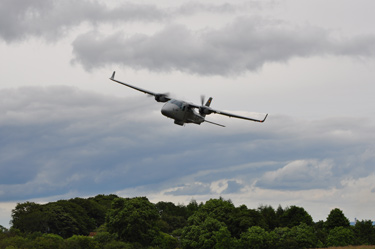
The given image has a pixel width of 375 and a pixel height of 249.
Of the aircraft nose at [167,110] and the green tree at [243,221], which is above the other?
the aircraft nose at [167,110]

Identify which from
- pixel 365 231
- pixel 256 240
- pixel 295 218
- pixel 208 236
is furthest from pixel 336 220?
pixel 208 236

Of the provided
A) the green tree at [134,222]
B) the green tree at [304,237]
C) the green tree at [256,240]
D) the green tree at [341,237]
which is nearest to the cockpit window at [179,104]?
the green tree at [134,222]

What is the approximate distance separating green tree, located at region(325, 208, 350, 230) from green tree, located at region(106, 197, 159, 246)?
1657 inches

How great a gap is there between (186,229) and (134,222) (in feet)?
33.6

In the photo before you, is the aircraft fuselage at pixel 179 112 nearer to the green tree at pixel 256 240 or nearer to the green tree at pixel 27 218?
the green tree at pixel 256 240

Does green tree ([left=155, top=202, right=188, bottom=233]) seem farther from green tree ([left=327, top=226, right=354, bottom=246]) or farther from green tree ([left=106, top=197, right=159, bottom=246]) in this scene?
green tree ([left=327, top=226, right=354, bottom=246])

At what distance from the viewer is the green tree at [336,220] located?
4259 inches

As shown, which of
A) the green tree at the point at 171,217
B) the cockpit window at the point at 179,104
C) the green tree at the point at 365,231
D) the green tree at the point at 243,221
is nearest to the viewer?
the cockpit window at the point at 179,104

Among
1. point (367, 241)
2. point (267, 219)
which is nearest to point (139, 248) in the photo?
point (267, 219)

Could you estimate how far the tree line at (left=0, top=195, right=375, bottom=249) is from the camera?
8631 centimetres

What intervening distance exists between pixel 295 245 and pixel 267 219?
93.0 feet

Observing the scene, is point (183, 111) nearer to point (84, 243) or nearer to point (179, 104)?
point (179, 104)

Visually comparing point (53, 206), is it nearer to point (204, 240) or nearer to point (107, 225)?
point (107, 225)

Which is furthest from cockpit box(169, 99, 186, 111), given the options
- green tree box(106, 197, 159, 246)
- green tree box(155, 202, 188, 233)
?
green tree box(155, 202, 188, 233)
